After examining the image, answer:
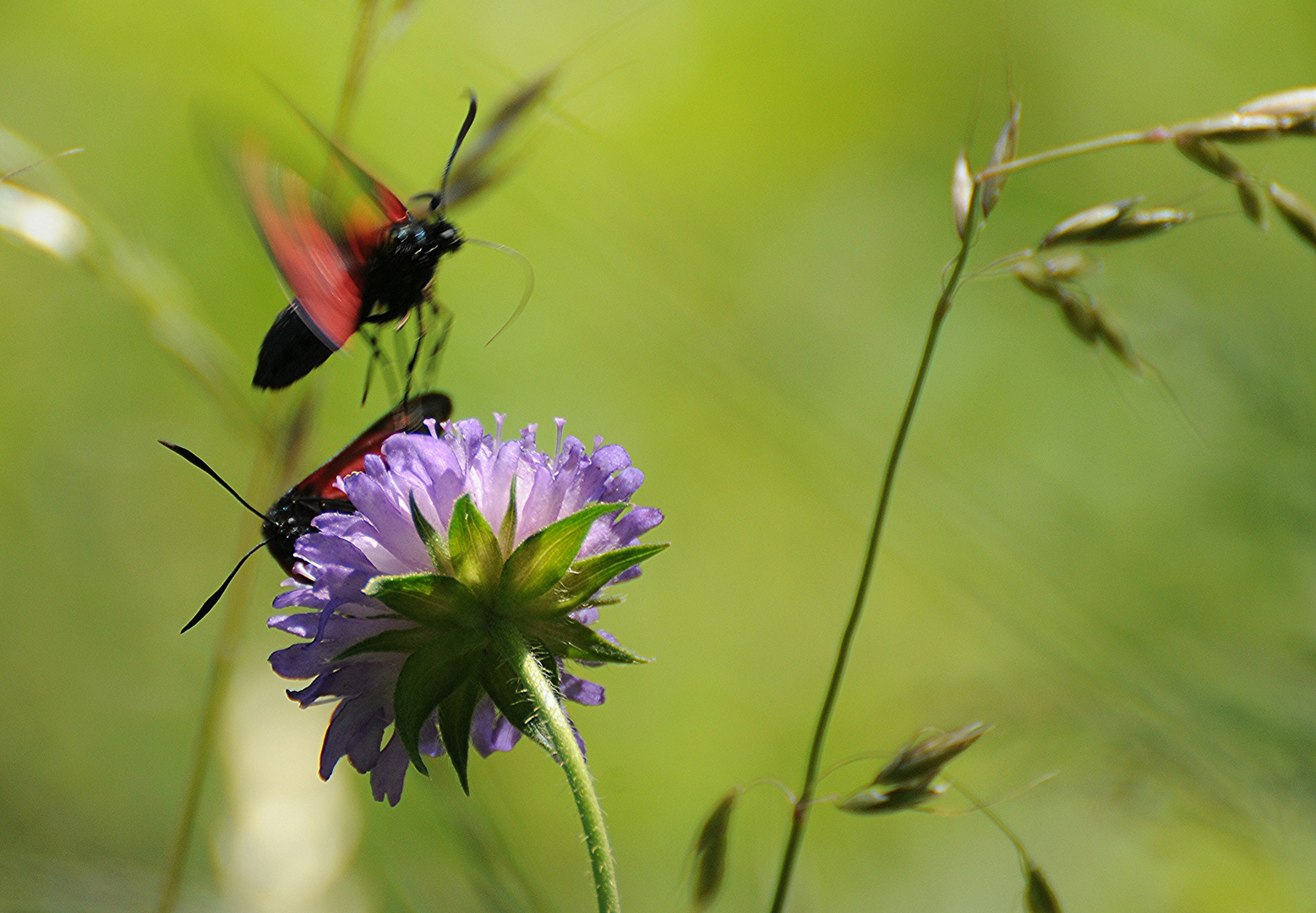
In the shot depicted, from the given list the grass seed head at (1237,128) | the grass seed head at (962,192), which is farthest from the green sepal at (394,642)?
the grass seed head at (1237,128)

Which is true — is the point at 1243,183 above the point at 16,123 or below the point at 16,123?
below

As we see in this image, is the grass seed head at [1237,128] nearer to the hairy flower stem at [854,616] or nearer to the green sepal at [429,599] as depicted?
the hairy flower stem at [854,616]

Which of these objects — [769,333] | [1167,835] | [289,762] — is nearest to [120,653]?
[289,762]

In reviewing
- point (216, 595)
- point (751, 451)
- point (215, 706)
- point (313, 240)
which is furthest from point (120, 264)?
point (751, 451)

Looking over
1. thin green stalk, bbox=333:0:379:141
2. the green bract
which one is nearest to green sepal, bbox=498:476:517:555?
the green bract

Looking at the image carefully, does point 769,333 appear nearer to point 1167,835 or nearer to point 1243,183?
point 1167,835

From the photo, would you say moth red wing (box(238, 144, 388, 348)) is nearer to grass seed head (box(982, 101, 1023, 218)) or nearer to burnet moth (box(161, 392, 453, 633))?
burnet moth (box(161, 392, 453, 633))
